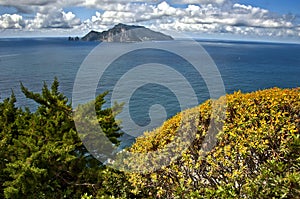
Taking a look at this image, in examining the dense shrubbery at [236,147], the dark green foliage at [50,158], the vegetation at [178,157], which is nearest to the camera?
the vegetation at [178,157]

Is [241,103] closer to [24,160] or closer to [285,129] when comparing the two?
[285,129]

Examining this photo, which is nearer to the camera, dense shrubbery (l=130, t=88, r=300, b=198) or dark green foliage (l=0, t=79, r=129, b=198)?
dense shrubbery (l=130, t=88, r=300, b=198)

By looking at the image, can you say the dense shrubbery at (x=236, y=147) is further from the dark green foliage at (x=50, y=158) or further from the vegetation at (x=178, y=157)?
the dark green foliage at (x=50, y=158)

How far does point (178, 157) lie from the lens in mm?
6602

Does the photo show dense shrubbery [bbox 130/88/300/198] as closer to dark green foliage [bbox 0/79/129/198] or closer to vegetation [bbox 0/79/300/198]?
vegetation [bbox 0/79/300/198]

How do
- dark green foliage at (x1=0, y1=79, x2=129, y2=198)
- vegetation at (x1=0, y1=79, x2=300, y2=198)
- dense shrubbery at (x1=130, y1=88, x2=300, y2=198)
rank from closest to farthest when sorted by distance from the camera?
1. vegetation at (x1=0, y1=79, x2=300, y2=198)
2. dense shrubbery at (x1=130, y1=88, x2=300, y2=198)
3. dark green foliage at (x1=0, y1=79, x2=129, y2=198)

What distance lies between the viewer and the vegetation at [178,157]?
530cm

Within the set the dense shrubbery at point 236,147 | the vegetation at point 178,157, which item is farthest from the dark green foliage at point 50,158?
the dense shrubbery at point 236,147

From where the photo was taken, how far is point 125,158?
25.6ft


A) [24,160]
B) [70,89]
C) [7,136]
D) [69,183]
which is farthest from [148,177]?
[70,89]

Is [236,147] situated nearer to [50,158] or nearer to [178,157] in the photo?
[178,157]

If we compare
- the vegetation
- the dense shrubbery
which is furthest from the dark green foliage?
the dense shrubbery

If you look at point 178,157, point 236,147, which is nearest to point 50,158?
point 178,157

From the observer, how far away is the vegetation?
530cm
